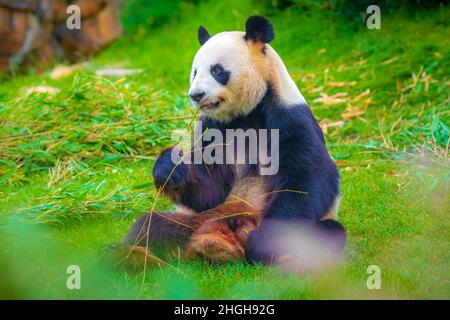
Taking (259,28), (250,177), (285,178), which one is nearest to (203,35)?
(259,28)

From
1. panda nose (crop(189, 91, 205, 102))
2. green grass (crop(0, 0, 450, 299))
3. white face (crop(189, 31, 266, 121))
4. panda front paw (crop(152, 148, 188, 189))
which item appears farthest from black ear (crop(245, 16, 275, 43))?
green grass (crop(0, 0, 450, 299))

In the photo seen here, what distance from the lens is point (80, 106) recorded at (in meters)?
7.06

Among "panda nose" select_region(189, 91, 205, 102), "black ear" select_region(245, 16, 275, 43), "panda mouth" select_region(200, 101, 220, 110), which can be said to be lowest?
"panda mouth" select_region(200, 101, 220, 110)

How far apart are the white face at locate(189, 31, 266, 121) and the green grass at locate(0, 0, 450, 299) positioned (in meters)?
0.95

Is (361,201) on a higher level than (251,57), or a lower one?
lower

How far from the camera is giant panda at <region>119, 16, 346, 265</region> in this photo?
4.17 m

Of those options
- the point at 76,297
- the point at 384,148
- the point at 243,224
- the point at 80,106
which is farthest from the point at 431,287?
the point at 80,106

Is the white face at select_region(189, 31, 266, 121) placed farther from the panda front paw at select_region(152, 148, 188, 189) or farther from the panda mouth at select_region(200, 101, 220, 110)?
the panda front paw at select_region(152, 148, 188, 189)

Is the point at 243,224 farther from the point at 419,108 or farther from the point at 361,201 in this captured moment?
the point at 419,108

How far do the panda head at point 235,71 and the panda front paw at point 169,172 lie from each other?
41 cm

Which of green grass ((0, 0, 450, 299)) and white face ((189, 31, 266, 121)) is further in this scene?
white face ((189, 31, 266, 121))

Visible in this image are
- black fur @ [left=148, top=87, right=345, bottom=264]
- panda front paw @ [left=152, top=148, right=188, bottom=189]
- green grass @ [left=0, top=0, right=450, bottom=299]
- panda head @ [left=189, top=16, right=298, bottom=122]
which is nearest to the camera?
green grass @ [left=0, top=0, right=450, bottom=299]

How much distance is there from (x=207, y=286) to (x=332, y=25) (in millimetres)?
6571

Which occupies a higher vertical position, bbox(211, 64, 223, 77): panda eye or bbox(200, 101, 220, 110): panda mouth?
bbox(211, 64, 223, 77): panda eye
